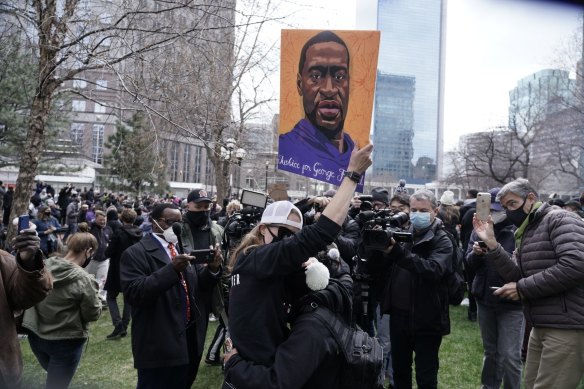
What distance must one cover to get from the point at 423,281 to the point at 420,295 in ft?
0.44

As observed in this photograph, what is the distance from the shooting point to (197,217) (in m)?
5.44

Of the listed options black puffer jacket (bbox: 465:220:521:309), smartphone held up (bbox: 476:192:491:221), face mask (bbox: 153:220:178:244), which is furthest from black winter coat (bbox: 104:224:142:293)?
smartphone held up (bbox: 476:192:491:221)

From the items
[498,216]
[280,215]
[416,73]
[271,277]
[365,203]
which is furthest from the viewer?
[416,73]

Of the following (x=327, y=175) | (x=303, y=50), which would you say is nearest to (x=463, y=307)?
(x=327, y=175)

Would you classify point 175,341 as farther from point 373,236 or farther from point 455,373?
point 455,373

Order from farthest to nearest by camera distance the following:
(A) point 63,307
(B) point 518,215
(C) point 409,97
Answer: (C) point 409,97, (A) point 63,307, (B) point 518,215

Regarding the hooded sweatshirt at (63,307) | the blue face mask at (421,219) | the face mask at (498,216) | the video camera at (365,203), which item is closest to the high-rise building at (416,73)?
the video camera at (365,203)

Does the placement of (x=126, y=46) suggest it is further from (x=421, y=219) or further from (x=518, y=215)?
(x=518, y=215)

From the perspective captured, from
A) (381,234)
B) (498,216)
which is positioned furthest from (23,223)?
A: (498,216)

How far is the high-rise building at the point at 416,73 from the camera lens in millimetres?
28316

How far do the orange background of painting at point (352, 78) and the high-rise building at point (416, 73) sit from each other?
428cm

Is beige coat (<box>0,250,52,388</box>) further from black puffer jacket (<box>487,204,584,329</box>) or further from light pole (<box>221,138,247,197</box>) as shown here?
light pole (<box>221,138,247,197</box>)

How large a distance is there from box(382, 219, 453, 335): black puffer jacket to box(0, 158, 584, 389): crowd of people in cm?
1

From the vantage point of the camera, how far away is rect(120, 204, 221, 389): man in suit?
12.0 ft
